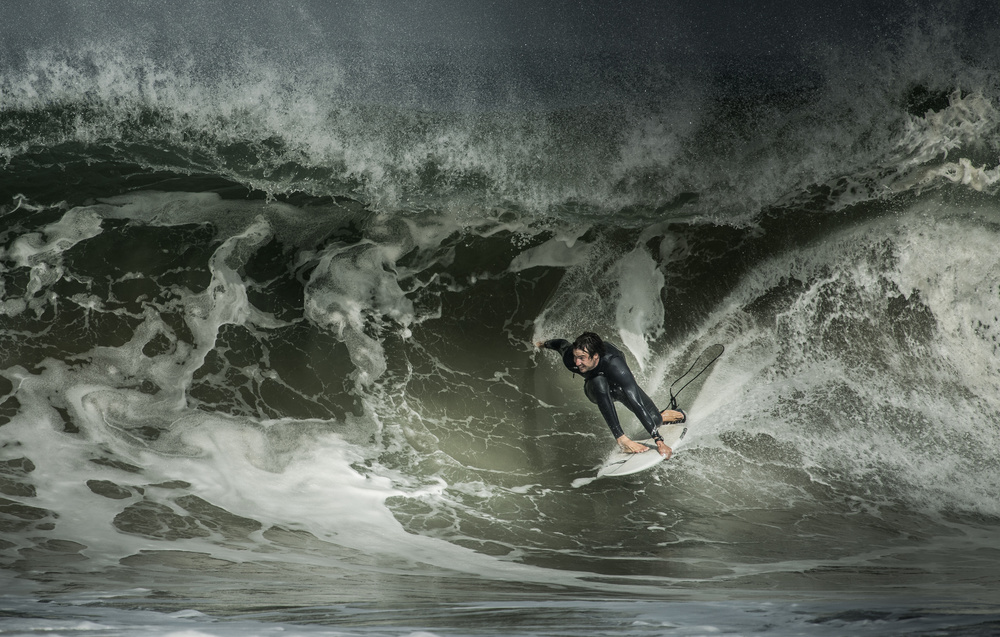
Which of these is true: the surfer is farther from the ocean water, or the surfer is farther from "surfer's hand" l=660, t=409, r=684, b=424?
the ocean water

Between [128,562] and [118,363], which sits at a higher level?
[118,363]

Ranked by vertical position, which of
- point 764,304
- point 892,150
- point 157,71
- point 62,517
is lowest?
point 62,517

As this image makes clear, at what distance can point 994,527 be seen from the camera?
153 inches

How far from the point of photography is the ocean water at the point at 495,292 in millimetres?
3500

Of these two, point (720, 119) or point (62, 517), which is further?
point (62, 517)

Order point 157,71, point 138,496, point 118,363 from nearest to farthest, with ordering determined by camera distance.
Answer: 1. point 157,71
2. point 118,363
3. point 138,496

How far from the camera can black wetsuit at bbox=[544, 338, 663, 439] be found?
11.0 ft

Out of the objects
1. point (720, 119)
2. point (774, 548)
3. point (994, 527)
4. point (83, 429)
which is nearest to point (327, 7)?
point (720, 119)

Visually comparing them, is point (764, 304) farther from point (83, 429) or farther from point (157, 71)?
point (83, 429)

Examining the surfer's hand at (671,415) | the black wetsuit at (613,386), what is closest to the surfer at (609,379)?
the black wetsuit at (613,386)

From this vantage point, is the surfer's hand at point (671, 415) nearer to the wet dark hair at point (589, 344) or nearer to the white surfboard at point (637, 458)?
the white surfboard at point (637, 458)

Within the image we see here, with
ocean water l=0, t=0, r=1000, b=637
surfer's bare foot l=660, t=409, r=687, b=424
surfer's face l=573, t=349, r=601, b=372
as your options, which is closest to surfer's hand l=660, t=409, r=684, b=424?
surfer's bare foot l=660, t=409, r=687, b=424

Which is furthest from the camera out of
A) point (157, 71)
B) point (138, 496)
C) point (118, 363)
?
point (138, 496)

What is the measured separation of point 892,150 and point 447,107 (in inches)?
93.2
